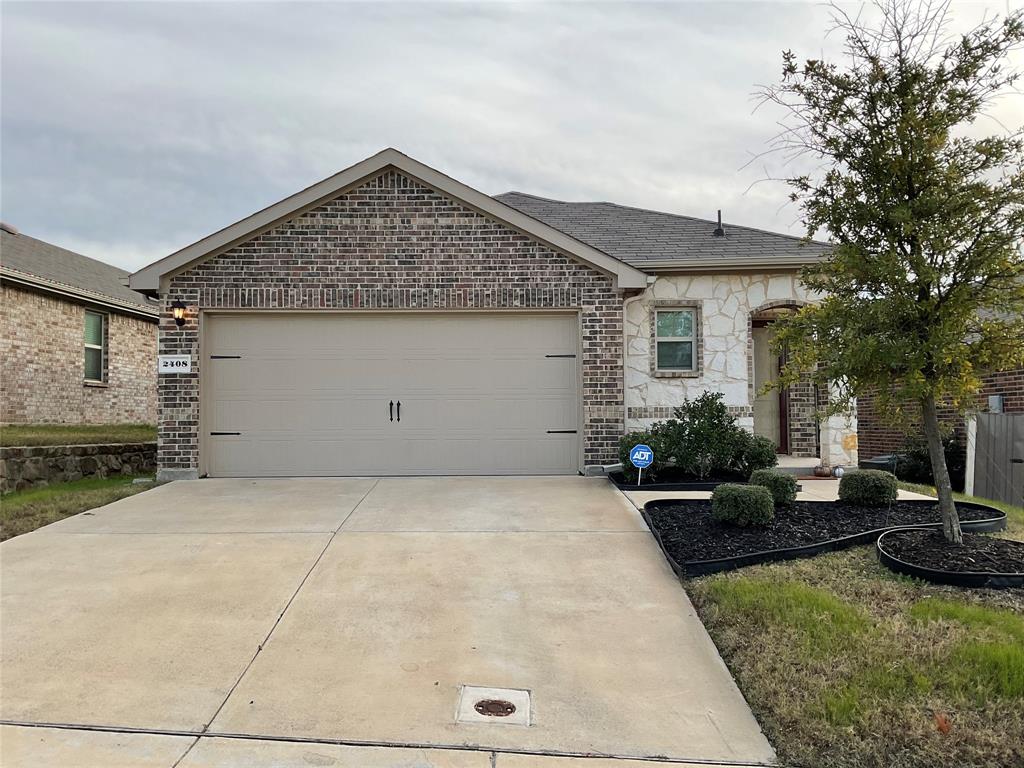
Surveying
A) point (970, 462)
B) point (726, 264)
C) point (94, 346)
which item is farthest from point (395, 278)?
point (970, 462)

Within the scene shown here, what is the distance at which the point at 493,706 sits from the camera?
11.5 feet

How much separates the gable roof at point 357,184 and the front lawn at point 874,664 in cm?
576

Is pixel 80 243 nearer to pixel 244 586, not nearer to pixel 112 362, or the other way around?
pixel 112 362

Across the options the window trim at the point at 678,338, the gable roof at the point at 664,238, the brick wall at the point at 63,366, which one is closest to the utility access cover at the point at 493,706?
the window trim at the point at 678,338

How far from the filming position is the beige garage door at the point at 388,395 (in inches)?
388

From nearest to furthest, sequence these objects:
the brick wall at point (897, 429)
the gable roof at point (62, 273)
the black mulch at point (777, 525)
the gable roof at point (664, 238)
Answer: the black mulch at point (777, 525) < the gable roof at point (664, 238) < the brick wall at point (897, 429) < the gable roof at point (62, 273)

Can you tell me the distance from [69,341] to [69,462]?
5477 millimetres

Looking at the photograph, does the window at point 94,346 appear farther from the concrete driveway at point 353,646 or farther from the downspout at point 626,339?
the downspout at point 626,339

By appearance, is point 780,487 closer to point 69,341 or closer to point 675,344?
point 675,344

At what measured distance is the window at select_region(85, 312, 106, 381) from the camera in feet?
48.7

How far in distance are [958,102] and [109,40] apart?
10.9 metres

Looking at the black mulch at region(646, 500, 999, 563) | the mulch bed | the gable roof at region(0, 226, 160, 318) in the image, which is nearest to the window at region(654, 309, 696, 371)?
the mulch bed

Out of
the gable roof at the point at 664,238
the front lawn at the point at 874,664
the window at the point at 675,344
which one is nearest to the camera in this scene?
the front lawn at the point at 874,664

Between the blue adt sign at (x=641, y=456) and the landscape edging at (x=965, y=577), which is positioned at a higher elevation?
the blue adt sign at (x=641, y=456)
